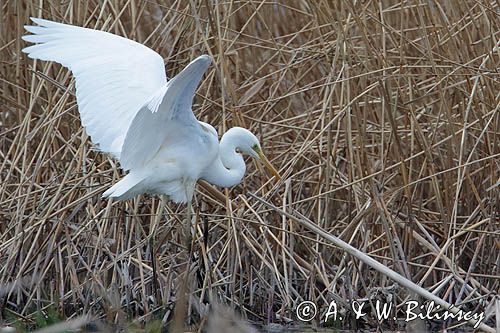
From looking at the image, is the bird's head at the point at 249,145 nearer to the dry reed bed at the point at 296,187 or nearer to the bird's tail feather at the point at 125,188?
the dry reed bed at the point at 296,187

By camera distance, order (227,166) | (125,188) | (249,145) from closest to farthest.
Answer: (125,188)
(249,145)
(227,166)

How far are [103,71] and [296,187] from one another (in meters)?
1.08

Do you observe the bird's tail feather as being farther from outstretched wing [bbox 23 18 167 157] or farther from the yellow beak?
the yellow beak

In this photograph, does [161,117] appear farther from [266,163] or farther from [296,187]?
[296,187]

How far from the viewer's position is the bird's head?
4.55 metres

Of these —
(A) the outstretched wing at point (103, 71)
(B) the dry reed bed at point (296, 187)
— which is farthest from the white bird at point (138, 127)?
(B) the dry reed bed at point (296, 187)

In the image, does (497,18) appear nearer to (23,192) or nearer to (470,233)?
(470,233)

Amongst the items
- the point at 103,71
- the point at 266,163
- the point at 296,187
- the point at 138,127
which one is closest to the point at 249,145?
the point at 266,163

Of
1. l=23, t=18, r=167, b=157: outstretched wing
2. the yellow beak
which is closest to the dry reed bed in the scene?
the yellow beak

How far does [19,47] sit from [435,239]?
224 cm

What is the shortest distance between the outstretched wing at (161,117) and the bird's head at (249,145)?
189mm

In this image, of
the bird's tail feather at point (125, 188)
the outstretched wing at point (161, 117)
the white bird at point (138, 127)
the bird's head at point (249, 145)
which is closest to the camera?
the outstretched wing at point (161, 117)

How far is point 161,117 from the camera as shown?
169 inches

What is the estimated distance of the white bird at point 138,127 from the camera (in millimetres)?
4379
